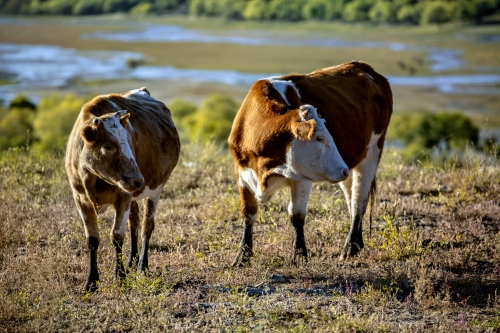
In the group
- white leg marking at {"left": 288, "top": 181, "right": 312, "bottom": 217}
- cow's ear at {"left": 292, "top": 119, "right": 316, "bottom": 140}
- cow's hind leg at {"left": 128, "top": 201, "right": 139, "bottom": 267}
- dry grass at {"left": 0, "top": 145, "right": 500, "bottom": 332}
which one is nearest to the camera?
dry grass at {"left": 0, "top": 145, "right": 500, "bottom": 332}

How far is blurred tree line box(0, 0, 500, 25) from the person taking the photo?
69500mm

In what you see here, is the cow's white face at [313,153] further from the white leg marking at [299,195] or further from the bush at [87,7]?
the bush at [87,7]

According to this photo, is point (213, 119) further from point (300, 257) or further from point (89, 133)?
point (89, 133)

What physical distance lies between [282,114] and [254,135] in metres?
0.37

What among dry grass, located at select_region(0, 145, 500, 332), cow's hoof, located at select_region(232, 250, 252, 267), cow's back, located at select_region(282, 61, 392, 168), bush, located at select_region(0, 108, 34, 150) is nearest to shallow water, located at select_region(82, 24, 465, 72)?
bush, located at select_region(0, 108, 34, 150)

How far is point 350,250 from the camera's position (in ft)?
26.2

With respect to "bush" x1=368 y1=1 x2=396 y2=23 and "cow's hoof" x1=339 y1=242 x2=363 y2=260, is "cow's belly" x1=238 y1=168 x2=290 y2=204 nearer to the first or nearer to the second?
"cow's hoof" x1=339 y1=242 x2=363 y2=260

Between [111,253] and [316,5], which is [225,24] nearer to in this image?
[316,5]

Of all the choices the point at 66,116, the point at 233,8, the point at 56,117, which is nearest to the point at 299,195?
the point at 56,117

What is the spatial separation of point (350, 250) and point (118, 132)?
3.20 m

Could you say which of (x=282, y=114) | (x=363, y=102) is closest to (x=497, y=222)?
(x=363, y=102)

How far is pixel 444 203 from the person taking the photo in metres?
9.86

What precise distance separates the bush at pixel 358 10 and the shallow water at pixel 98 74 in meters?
14.7

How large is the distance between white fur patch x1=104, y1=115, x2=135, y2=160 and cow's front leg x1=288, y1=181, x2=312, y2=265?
6.48 feet
